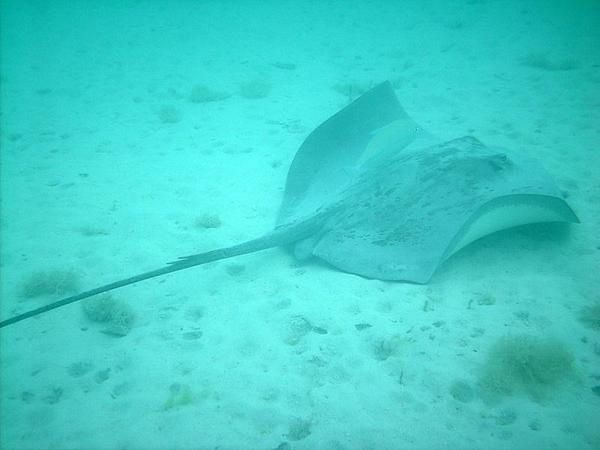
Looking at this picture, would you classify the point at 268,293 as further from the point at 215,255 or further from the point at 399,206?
the point at 399,206

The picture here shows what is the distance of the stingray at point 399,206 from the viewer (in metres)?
3.76

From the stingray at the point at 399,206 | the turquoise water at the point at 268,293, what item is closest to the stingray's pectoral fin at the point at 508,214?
the stingray at the point at 399,206

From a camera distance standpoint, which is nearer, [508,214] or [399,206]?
[508,214]

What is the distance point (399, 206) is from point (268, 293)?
6.55 feet

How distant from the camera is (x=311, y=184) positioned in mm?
5562

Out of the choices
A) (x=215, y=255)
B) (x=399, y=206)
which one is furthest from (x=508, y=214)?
(x=215, y=255)

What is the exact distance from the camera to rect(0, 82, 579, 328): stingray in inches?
148

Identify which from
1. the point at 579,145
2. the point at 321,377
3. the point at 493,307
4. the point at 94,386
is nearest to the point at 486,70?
the point at 579,145

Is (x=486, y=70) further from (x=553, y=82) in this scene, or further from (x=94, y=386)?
(x=94, y=386)

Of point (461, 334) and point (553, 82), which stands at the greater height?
point (553, 82)

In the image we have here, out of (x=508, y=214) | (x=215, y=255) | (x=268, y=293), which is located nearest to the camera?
(x=508, y=214)

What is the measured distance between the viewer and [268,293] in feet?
14.2

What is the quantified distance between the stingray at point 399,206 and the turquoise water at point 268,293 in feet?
1.18

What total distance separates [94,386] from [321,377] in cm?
224
